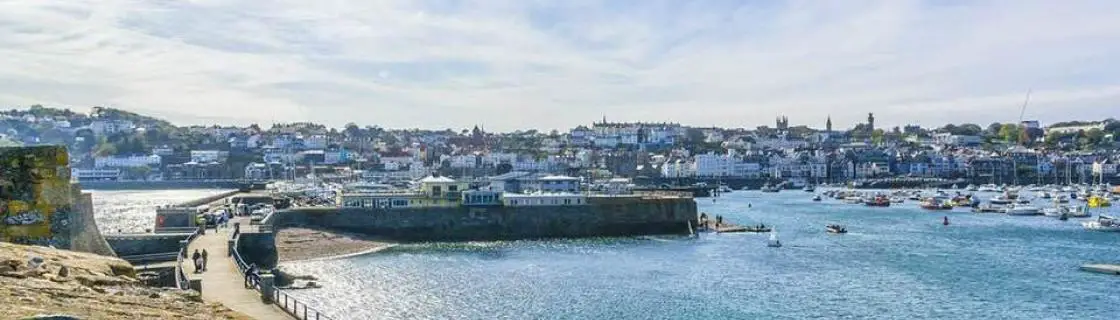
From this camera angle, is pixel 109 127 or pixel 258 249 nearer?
pixel 258 249

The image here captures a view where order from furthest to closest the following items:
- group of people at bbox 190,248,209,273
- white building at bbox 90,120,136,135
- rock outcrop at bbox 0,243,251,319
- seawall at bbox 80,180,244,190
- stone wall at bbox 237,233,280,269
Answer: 1. white building at bbox 90,120,136,135
2. seawall at bbox 80,180,244,190
3. stone wall at bbox 237,233,280,269
4. group of people at bbox 190,248,209,273
5. rock outcrop at bbox 0,243,251,319

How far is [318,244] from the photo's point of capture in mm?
50562

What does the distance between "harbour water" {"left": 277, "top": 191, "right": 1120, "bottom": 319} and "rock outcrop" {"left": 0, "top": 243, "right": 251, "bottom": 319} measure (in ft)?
61.7

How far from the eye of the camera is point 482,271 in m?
42.0

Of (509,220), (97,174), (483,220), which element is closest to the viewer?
(483,220)

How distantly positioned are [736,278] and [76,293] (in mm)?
32898

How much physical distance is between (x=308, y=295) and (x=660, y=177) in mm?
129780

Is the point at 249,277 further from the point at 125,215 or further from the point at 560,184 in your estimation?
the point at 560,184

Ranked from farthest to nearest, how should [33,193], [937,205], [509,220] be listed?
1. [937,205]
2. [509,220]
3. [33,193]

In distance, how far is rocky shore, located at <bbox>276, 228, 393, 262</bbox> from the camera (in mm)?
47438

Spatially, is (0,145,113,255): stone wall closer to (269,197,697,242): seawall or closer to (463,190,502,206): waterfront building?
(269,197,697,242): seawall

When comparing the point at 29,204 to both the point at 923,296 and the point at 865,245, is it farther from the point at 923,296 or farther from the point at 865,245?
the point at 865,245

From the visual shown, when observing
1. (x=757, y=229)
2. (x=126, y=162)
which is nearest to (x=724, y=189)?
(x=757, y=229)

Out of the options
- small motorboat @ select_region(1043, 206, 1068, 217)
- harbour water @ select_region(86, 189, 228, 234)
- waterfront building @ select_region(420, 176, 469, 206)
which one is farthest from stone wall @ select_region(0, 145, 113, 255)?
small motorboat @ select_region(1043, 206, 1068, 217)
